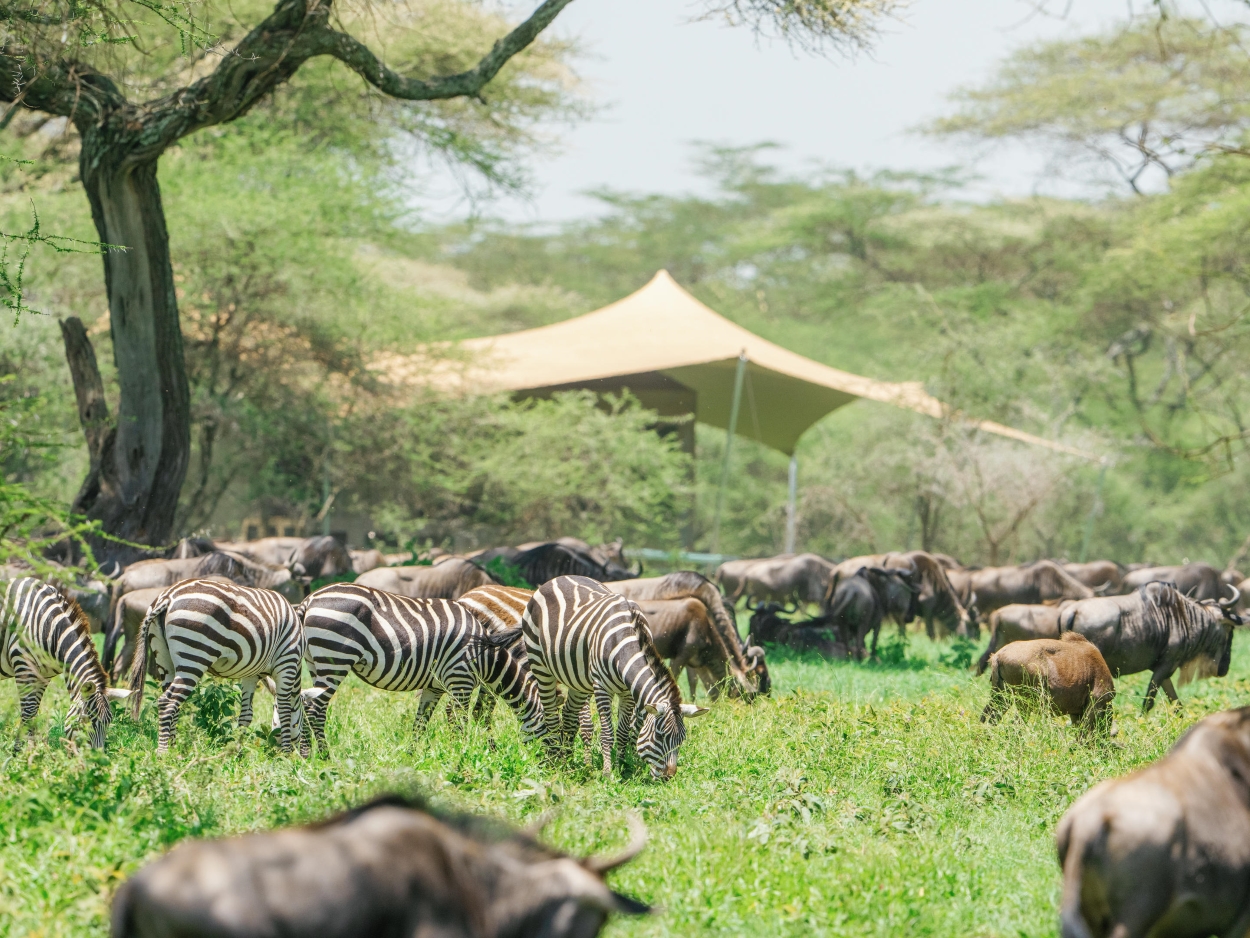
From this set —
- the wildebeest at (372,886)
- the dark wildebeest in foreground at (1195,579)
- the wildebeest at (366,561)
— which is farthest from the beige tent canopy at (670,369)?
the wildebeest at (372,886)

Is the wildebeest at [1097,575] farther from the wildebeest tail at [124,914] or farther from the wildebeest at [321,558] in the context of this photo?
the wildebeest tail at [124,914]

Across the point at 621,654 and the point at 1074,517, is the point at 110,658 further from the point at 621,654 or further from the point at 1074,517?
the point at 1074,517

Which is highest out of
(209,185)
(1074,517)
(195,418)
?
(209,185)

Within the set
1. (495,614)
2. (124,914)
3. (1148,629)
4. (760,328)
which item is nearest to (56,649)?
(495,614)

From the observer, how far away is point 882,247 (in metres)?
39.9

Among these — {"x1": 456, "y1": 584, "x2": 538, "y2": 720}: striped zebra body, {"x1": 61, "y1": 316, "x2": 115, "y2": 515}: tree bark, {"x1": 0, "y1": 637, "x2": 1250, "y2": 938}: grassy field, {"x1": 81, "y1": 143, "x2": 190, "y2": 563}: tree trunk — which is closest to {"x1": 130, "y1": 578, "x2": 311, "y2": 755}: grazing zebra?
{"x1": 0, "y1": 637, "x2": 1250, "y2": 938}: grassy field

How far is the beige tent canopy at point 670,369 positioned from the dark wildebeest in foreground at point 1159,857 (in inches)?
756

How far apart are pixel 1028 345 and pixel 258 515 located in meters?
19.2

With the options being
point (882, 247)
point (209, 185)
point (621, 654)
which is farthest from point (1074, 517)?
point (621, 654)

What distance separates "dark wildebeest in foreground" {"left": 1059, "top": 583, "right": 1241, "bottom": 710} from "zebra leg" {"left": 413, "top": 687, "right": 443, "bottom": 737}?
4985mm

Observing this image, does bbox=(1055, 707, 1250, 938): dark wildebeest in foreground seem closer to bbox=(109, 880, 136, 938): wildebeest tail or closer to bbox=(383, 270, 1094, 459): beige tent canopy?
bbox=(109, 880, 136, 938): wildebeest tail

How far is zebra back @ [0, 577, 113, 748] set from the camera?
23.7ft

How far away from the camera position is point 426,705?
8.33 m

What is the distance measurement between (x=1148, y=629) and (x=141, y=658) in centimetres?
736
